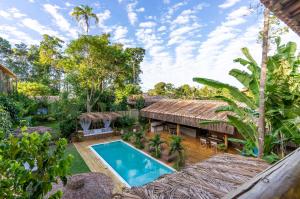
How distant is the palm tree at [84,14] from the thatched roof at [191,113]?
12.0 m

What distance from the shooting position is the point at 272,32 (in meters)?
3.80

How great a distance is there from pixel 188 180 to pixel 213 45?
20.3 ft

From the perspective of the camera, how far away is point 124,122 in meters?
16.4

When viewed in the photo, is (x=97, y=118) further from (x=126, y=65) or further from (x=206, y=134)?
(x=206, y=134)

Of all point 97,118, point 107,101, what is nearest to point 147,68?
point 107,101

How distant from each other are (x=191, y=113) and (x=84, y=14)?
1587 cm

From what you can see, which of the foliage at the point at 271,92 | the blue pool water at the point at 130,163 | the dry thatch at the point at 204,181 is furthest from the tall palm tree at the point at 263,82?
the blue pool water at the point at 130,163

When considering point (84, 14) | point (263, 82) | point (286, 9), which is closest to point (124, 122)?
point (84, 14)

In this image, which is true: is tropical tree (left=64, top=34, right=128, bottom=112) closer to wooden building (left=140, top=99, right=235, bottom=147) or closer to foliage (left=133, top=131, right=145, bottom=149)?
wooden building (left=140, top=99, right=235, bottom=147)

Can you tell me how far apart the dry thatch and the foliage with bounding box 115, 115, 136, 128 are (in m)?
14.1

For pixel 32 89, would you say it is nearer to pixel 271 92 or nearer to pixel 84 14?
pixel 84 14

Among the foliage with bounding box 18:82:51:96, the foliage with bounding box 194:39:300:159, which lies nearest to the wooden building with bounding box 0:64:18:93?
the foliage with bounding box 18:82:51:96

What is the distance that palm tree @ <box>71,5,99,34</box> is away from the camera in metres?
17.3

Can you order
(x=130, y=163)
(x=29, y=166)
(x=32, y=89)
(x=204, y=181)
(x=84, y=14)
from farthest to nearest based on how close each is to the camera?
(x=32, y=89), (x=84, y=14), (x=130, y=163), (x=204, y=181), (x=29, y=166)
